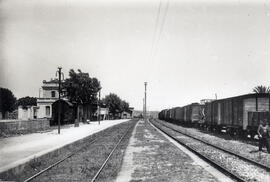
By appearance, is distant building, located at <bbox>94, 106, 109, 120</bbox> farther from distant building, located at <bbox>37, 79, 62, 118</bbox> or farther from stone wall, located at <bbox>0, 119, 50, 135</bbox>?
stone wall, located at <bbox>0, 119, 50, 135</bbox>

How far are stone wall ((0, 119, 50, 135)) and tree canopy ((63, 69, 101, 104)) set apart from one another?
2056cm

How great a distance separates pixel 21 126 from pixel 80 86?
91.3 ft

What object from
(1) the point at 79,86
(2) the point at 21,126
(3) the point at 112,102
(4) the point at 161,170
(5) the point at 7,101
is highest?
(1) the point at 79,86

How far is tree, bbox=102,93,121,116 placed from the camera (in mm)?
90125

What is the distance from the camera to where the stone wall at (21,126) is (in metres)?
23.2

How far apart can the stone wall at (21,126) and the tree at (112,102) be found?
183 feet

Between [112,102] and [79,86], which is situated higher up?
[79,86]

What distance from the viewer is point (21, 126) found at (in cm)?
2694

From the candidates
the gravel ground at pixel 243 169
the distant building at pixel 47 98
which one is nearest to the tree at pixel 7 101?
the distant building at pixel 47 98

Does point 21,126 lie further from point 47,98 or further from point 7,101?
point 7,101

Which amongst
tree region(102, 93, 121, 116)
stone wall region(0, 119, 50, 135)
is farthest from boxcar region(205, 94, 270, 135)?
tree region(102, 93, 121, 116)

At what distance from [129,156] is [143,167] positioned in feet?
10.4

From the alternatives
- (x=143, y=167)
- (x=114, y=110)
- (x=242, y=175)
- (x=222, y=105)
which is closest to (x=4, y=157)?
Answer: (x=143, y=167)

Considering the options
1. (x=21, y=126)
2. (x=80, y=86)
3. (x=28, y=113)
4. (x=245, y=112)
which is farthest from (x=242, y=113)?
(x=28, y=113)
